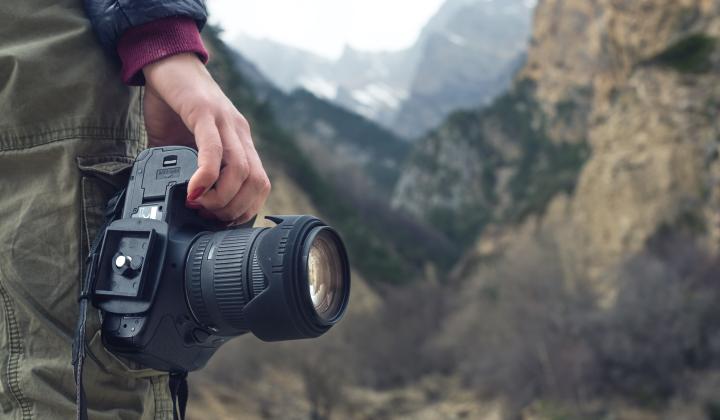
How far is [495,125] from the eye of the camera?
38250 mm

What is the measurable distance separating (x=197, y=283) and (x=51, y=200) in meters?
0.26

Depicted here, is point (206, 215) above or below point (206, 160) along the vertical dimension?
below

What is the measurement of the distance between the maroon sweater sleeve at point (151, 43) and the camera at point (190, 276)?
0.15 meters

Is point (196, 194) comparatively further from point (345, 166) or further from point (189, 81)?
point (345, 166)

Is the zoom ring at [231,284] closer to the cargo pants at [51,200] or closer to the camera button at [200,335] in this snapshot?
the camera button at [200,335]

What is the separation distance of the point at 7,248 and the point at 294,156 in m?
25.2

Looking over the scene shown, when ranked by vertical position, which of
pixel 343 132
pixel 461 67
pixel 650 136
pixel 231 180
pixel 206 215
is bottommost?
pixel 461 67

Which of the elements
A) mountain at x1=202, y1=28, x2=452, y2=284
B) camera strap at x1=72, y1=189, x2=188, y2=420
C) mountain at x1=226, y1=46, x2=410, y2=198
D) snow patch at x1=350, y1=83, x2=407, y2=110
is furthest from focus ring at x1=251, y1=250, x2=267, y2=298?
snow patch at x1=350, y1=83, x2=407, y2=110

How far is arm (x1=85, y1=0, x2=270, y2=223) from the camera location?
114 centimetres

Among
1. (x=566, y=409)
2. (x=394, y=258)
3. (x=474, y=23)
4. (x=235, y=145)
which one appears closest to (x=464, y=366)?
(x=566, y=409)

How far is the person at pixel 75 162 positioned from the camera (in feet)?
3.65

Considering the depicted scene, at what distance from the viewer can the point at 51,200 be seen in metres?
1.15

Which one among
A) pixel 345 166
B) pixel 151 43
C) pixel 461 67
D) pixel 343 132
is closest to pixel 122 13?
pixel 151 43

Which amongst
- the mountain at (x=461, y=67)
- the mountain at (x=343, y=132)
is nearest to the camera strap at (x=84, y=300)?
the mountain at (x=343, y=132)
